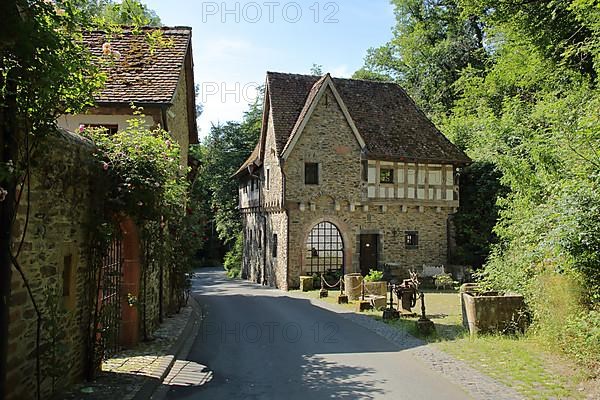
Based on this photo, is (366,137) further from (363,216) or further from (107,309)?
(107,309)

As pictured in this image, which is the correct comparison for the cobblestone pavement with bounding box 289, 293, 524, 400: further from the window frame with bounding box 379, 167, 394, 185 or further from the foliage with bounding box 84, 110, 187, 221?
the window frame with bounding box 379, 167, 394, 185

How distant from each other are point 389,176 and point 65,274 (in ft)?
61.5

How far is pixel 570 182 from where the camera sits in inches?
387

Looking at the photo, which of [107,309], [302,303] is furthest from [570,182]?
[302,303]

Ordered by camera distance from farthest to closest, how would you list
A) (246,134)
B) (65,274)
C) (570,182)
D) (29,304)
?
1. (246,134)
2. (570,182)
3. (65,274)
4. (29,304)

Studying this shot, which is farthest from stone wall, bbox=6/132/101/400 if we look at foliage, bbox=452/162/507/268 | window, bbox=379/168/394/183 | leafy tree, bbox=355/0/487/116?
leafy tree, bbox=355/0/487/116

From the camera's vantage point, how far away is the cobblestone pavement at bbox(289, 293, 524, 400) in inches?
280

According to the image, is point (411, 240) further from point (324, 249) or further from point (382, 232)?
point (324, 249)

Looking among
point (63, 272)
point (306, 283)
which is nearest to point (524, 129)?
point (306, 283)

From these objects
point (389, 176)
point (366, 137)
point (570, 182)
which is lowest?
point (570, 182)

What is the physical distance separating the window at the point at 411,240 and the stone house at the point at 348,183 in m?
0.05

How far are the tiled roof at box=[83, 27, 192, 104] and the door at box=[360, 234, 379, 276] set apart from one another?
42.2 ft

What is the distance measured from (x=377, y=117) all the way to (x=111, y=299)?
18365 mm

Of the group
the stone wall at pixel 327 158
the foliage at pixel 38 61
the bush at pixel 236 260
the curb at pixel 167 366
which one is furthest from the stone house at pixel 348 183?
the foliage at pixel 38 61
